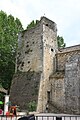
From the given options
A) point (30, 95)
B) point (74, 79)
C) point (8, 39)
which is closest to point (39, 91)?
point (30, 95)

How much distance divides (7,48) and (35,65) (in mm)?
6195

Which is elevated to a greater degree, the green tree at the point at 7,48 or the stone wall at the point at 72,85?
the green tree at the point at 7,48

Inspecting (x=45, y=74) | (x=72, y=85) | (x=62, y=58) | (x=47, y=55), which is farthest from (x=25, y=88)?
(x=62, y=58)

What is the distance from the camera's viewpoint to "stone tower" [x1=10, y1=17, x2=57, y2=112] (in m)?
23.2

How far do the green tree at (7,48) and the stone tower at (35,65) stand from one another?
2.57 metres

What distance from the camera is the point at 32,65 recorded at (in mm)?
24844

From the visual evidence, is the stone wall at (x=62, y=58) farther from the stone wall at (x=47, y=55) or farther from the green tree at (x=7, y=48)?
the green tree at (x=7, y=48)

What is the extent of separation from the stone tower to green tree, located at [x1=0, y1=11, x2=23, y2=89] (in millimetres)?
2571

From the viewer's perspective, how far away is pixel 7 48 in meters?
28.8

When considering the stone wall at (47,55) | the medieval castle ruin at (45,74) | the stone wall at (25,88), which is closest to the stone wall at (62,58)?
the medieval castle ruin at (45,74)

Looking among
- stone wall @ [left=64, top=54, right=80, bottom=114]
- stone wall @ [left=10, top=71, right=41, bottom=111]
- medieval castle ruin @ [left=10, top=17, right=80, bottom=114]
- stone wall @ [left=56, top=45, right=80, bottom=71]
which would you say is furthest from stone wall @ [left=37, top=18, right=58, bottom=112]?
stone wall @ [left=64, top=54, right=80, bottom=114]

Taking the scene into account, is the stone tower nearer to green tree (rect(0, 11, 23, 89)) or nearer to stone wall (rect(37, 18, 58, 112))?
stone wall (rect(37, 18, 58, 112))

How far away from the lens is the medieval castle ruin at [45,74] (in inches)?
894

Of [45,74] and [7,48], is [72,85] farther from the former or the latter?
[7,48]
